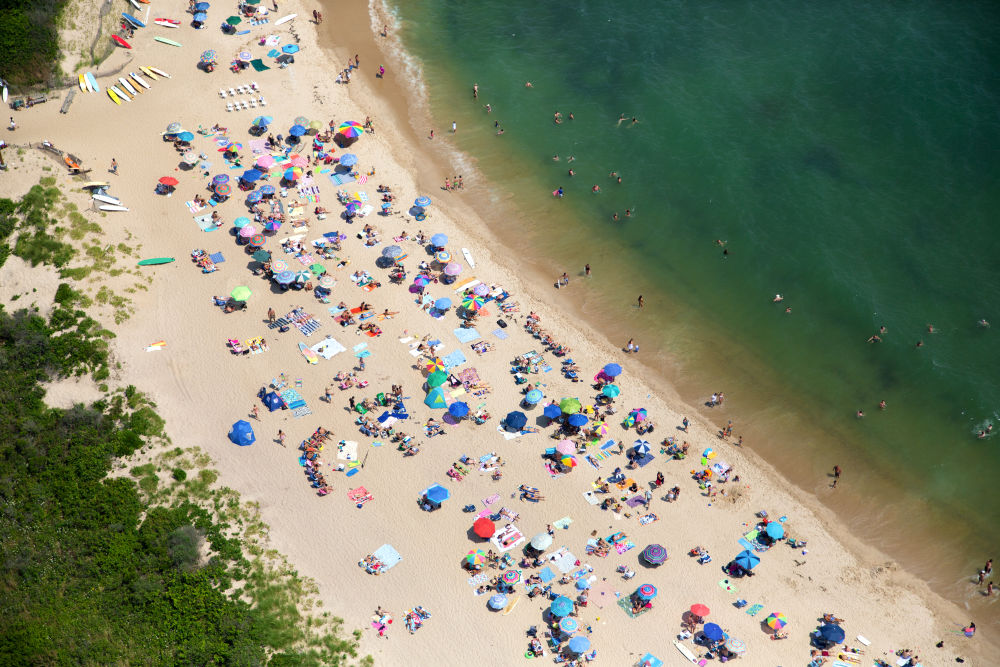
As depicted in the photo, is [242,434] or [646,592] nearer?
[646,592]

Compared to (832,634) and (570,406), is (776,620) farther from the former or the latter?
(570,406)

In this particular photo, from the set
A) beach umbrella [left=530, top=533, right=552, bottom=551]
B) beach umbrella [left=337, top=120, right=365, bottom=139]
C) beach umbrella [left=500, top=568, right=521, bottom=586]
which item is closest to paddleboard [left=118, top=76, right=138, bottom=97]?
beach umbrella [left=337, top=120, right=365, bottom=139]

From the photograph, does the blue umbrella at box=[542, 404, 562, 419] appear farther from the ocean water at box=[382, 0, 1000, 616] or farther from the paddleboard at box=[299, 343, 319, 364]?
the paddleboard at box=[299, 343, 319, 364]

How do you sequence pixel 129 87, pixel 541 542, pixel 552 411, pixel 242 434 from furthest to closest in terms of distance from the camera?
pixel 129 87 → pixel 552 411 → pixel 242 434 → pixel 541 542

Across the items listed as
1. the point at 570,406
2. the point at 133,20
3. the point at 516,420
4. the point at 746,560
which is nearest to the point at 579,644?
the point at 746,560

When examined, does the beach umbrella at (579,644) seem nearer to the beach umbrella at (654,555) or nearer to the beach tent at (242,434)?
the beach umbrella at (654,555)
